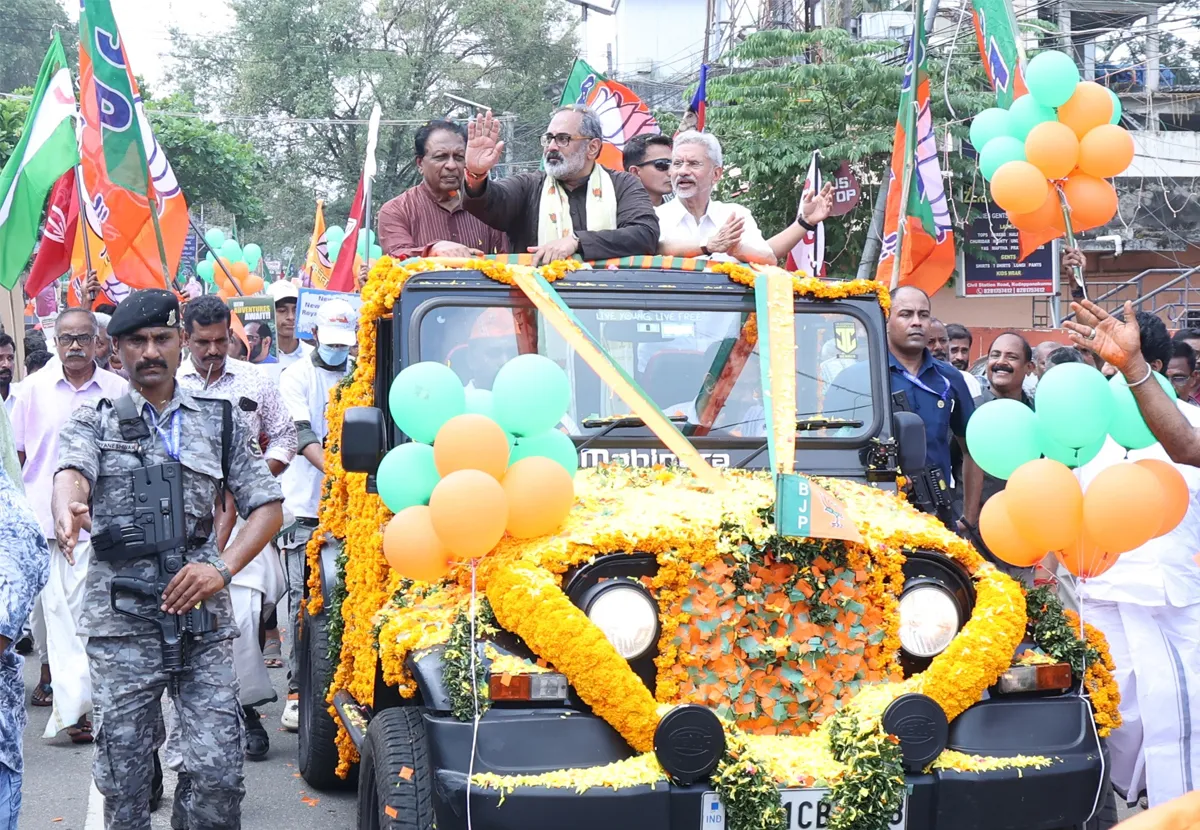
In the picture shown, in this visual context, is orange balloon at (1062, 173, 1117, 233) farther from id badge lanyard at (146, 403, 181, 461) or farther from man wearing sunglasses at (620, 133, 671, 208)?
id badge lanyard at (146, 403, 181, 461)

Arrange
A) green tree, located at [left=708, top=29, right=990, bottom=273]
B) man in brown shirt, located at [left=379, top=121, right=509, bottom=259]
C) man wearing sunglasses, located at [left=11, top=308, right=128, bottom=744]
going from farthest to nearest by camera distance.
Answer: green tree, located at [left=708, top=29, right=990, bottom=273]
man wearing sunglasses, located at [left=11, top=308, right=128, bottom=744]
man in brown shirt, located at [left=379, top=121, right=509, bottom=259]

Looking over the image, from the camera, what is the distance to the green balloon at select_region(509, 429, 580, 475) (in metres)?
4.41

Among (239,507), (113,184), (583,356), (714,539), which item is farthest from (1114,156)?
(113,184)

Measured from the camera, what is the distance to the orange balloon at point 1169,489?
4.66m

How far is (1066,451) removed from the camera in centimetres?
466

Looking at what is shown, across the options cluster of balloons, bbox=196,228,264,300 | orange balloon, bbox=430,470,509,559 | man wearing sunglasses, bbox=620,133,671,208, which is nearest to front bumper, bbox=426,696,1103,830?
orange balloon, bbox=430,470,509,559

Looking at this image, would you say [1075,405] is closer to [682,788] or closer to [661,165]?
[682,788]

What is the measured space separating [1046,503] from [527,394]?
1640 mm

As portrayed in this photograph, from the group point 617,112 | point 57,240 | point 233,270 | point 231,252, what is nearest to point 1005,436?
point 617,112

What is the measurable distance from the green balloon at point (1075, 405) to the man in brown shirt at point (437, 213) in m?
2.88

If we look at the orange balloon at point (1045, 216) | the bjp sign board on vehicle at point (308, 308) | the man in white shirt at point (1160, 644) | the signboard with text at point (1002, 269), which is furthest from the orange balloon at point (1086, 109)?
the signboard with text at point (1002, 269)

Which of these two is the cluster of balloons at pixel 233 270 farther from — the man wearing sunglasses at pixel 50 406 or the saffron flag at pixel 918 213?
the man wearing sunglasses at pixel 50 406

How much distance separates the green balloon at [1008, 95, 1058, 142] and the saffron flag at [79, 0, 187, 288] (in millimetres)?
5809

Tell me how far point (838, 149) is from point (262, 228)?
32.2m
